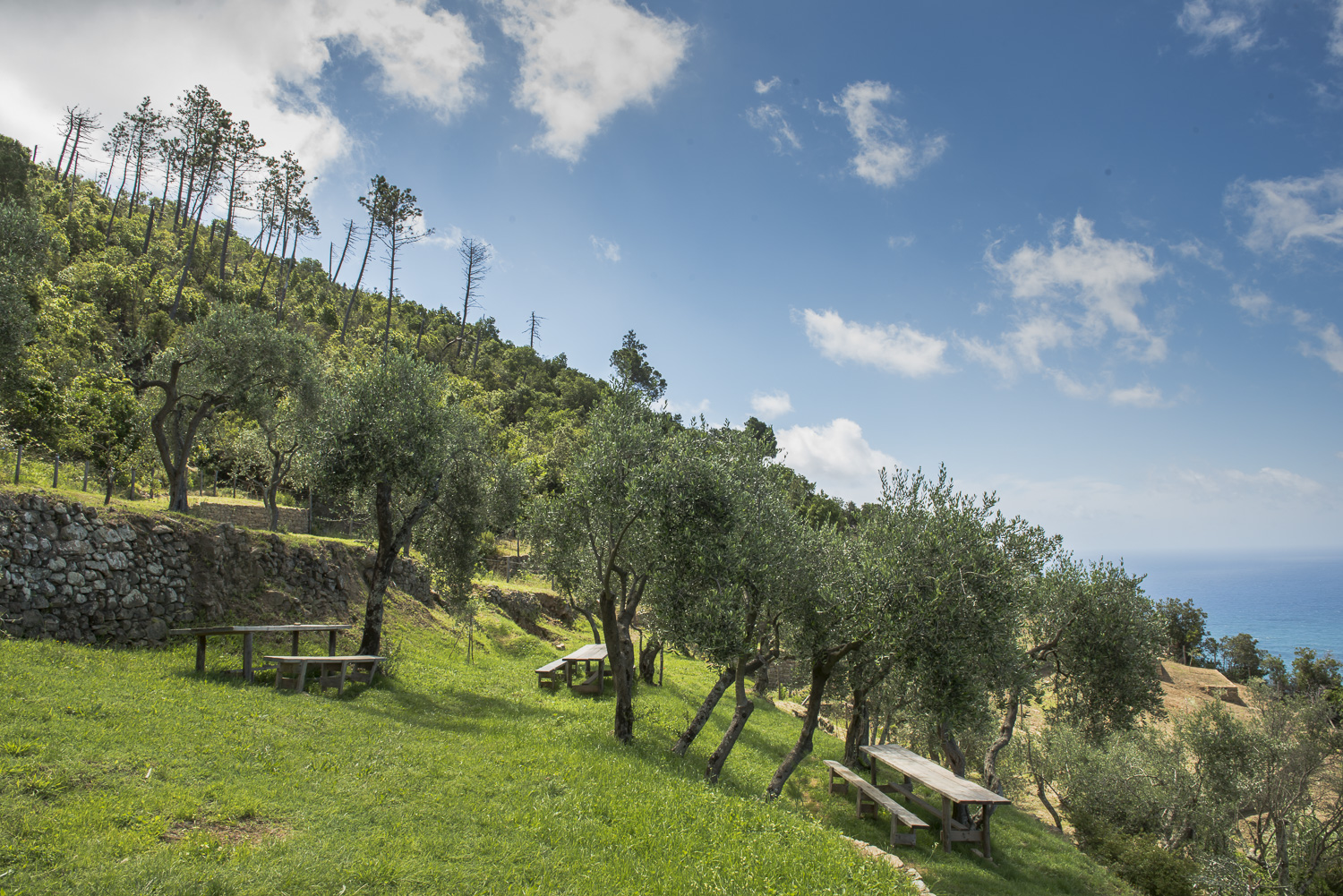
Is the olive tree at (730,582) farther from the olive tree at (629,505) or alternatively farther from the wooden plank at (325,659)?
the wooden plank at (325,659)

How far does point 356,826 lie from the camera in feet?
28.2

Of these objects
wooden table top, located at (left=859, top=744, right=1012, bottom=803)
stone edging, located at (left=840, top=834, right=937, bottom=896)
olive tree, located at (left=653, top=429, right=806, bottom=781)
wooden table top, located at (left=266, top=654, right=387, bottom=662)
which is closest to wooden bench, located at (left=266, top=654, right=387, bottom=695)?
wooden table top, located at (left=266, top=654, right=387, bottom=662)

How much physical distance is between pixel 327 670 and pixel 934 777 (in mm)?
17534

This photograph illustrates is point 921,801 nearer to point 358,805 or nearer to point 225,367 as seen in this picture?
point 358,805

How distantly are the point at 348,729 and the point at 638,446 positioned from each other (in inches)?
369

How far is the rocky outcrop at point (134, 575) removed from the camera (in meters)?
14.4

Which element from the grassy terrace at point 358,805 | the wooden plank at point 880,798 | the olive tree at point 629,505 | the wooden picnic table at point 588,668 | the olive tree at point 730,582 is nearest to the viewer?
the grassy terrace at point 358,805

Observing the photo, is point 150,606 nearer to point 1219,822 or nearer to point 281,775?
point 281,775

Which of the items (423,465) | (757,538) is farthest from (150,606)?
(757,538)

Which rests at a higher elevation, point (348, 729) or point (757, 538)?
point (757, 538)

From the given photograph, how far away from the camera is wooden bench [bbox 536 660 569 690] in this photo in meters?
22.7

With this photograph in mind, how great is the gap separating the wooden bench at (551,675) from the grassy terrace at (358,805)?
5598 millimetres

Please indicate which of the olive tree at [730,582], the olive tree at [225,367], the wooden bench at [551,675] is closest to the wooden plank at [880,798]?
the olive tree at [730,582]

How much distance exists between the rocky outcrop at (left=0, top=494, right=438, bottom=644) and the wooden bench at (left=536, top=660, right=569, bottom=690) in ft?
27.1
